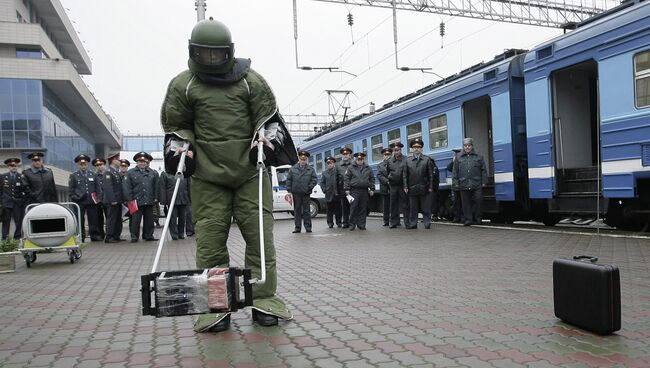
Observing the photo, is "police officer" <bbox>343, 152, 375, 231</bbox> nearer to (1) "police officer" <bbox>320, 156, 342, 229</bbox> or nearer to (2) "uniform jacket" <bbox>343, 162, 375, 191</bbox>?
(2) "uniform jacket" <bbox>343, 162, 375, 191</bbox>

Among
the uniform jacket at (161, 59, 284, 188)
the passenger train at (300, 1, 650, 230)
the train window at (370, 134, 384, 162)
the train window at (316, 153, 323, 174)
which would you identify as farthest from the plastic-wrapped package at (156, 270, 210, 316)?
the train window at (316, 153, 323, 174)

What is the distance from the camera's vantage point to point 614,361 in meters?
3.16

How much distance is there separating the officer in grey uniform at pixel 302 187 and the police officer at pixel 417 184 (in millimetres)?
2224

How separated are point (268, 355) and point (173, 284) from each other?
71 cm

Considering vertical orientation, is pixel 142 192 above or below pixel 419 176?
below

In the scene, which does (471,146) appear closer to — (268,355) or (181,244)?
(181,244)

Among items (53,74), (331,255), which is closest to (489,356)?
(331,255)

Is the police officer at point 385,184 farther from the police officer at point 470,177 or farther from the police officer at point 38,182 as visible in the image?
the police officer at point 38,182

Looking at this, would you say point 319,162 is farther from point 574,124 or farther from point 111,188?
point 574,124

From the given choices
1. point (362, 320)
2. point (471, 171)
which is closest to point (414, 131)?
point (471, 171)

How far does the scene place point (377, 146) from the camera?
61.7 feet

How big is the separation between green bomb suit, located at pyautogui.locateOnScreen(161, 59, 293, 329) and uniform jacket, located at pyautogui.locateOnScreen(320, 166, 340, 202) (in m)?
10.6

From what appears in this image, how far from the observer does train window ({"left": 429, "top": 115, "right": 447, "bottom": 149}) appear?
14.7 meters

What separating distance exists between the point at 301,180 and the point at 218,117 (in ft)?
31.7
